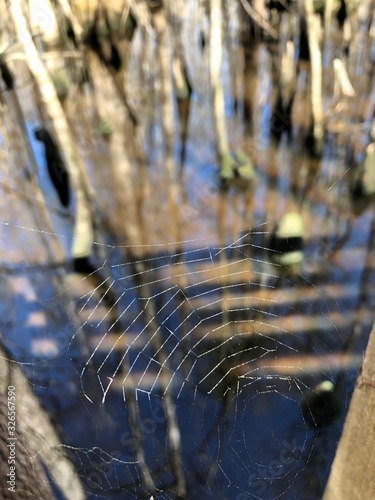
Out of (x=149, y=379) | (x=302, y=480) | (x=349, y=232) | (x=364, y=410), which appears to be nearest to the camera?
(x=364, y=410)

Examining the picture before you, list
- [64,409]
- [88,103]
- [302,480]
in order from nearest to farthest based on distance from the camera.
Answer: [302,480] < [64,409] < [88,103]

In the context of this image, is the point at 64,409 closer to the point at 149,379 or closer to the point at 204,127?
the point at 149,379

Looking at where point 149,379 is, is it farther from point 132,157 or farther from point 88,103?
point 88,103

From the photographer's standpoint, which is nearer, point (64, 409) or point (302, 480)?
point (302, 480)

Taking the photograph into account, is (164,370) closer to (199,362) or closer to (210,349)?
(199,362)

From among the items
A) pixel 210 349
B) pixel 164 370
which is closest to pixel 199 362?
pixel 210 349

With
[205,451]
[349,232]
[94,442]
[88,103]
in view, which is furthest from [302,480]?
[88,103]

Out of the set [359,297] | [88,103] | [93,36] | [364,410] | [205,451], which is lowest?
[359,297]

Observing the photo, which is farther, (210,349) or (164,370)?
(210,349)

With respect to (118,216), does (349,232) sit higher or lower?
lower
